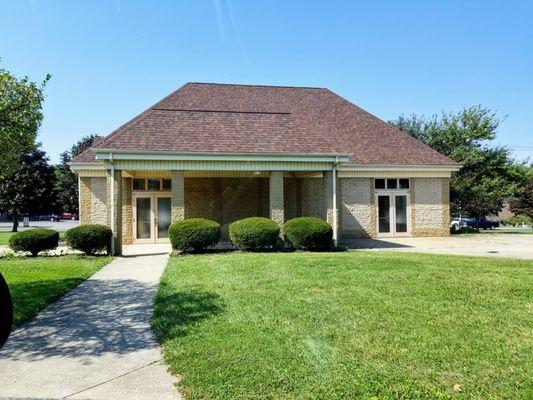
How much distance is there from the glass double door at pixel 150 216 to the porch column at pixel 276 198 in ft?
21.4

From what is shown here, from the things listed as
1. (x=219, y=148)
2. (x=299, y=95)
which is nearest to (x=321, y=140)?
(x=219, y=148)

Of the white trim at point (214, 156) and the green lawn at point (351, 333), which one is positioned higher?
the white trim at point (214, 156)

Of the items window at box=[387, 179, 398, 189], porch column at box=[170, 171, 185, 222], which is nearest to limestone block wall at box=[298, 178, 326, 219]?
window at box=[387, 179, 398, 189]

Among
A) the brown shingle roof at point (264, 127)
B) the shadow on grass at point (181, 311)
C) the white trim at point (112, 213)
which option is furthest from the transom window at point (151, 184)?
the shadow on grass at point (181, 311)

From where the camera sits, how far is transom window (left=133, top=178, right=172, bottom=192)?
20.0 meters

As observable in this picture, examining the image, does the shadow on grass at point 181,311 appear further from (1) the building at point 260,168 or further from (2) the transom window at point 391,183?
(2) the transom window at point 391,183

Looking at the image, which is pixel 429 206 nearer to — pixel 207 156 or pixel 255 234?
pixel 255 234

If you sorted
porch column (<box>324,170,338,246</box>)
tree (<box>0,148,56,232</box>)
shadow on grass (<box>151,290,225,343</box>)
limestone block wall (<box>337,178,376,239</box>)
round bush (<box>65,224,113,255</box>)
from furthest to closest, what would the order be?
tree (<box>0,148,56,232</box>), limestone block wall (<box>337,178,376,239</box>), porch column (<box>324,170,338,246</box>), round bush (<box>65,224,113,255</box>), shadow on grass (<box>151,290,225,343</box>)

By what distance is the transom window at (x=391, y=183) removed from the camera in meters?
21.9

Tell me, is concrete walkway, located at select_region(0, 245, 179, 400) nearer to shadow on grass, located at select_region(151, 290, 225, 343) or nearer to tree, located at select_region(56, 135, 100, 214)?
shadow on grass, located at select_region(151, 290, 225, 343)

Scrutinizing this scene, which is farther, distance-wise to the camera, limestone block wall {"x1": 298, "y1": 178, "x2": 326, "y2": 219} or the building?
limestone block wall {"x1": 298, "y1": 178, "x2": 326, "y2": 219}

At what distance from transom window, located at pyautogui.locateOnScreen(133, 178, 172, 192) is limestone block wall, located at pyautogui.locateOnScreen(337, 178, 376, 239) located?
922 cm

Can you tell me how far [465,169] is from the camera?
93.3 feet

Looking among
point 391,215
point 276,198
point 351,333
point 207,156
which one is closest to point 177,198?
point 207,156
